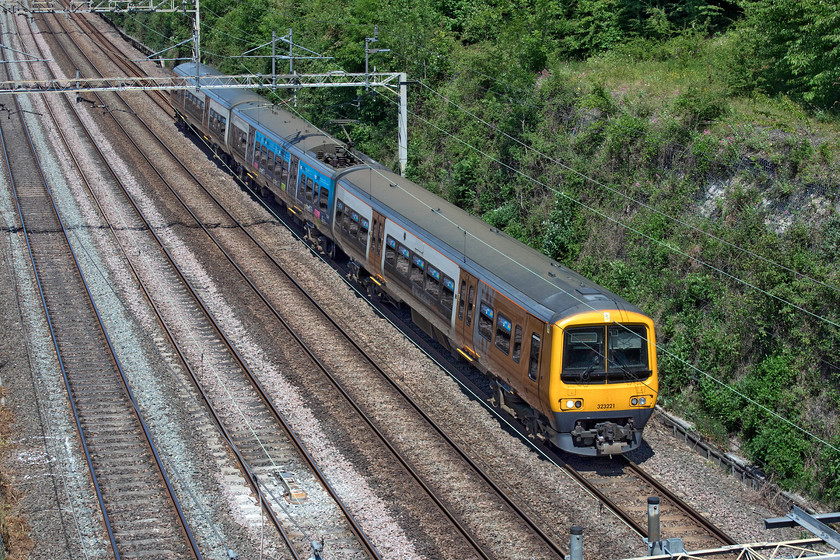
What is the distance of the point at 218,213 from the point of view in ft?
97.0

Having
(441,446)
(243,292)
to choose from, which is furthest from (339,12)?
(441,446)

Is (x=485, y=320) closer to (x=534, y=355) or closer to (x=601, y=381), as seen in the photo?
(x=534, y=355)

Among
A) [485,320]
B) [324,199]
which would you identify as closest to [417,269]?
[485,320]

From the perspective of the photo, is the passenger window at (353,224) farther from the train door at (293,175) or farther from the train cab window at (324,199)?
the train door at (293,175)

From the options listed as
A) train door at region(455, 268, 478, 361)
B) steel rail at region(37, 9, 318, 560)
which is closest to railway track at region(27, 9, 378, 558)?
steel rail at region(37, 9, 318, 560)

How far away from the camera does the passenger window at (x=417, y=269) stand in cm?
1923

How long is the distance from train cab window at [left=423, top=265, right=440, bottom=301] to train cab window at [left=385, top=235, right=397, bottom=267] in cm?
164

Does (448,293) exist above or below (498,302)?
below

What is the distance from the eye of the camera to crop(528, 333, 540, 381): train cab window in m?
15.1

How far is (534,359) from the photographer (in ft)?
49.8

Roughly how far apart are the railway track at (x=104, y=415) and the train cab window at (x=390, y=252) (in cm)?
633

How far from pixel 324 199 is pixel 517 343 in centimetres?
1017

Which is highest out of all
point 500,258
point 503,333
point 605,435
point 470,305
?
point 500,258

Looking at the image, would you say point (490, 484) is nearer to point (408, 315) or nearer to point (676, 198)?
point (408, 315)
